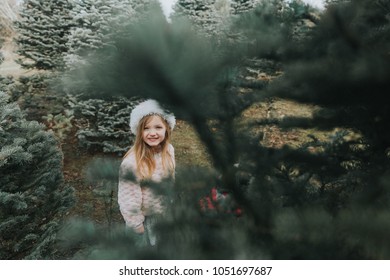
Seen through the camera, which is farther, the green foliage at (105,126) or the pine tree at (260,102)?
the green foliage at (105,126)

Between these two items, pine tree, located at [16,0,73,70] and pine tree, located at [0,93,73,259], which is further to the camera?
pine tree, located at [16,0,73,70]

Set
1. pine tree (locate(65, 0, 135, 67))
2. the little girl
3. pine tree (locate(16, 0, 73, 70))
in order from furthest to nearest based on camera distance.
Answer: pine tree (locate(16, 0, 73, 70)) < pine tree (locate(65, 0, 135, 67)) < the little girl

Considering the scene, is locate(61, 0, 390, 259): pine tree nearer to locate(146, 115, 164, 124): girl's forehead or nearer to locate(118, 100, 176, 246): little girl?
locate(118, 100, 176, 246): little girl

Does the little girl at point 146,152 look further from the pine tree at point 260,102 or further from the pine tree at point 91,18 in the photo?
the pine tree at point 91,18

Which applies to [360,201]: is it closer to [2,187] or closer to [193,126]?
[193,126]

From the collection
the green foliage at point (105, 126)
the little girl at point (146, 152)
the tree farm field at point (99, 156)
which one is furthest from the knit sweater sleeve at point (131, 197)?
the green foliage at point (105, 126)

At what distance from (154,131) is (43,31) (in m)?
6.96

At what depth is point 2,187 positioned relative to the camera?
257 cm

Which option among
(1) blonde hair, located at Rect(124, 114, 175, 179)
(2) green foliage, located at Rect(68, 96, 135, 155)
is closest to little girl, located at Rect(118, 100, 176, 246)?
(1) blonde hair, located at Rect(124, 114, 175, 179)

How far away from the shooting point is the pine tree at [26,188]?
8.43 feet

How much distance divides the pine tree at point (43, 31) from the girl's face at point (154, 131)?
21.0 ft

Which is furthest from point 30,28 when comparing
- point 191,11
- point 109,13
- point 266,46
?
point 266,46

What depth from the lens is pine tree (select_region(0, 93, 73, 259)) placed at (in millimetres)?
2570

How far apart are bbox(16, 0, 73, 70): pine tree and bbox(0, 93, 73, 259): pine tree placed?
529cm
